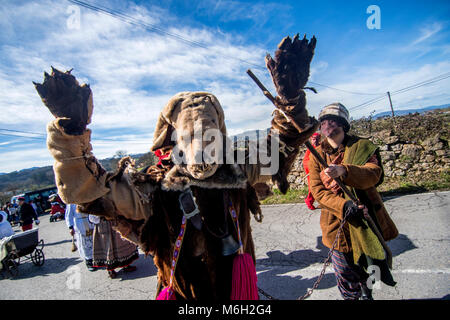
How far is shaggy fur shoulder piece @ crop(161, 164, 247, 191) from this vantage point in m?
1.42

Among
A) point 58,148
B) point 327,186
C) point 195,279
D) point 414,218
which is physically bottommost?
point 414,218

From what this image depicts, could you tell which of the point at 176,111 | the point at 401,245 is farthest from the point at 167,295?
the point at 401,245

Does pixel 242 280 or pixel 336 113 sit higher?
pixel 336 113

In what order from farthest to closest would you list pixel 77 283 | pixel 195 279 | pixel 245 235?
pixel 77 283 → pixel 245 235 → pixel 195 279

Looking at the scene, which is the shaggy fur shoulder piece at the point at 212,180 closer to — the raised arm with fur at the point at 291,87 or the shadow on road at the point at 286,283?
the raised arm with fur at the point at 291,87

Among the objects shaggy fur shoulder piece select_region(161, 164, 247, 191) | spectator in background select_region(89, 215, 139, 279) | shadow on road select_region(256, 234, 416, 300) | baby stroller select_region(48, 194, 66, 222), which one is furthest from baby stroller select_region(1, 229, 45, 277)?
baby stroller select_region(48, 194, 66, 222)

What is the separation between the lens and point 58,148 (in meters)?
1.01

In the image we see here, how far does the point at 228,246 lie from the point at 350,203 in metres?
1.17

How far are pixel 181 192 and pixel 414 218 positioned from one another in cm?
505

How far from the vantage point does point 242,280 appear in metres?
1.39

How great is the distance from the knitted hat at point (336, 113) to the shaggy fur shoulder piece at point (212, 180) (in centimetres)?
124
